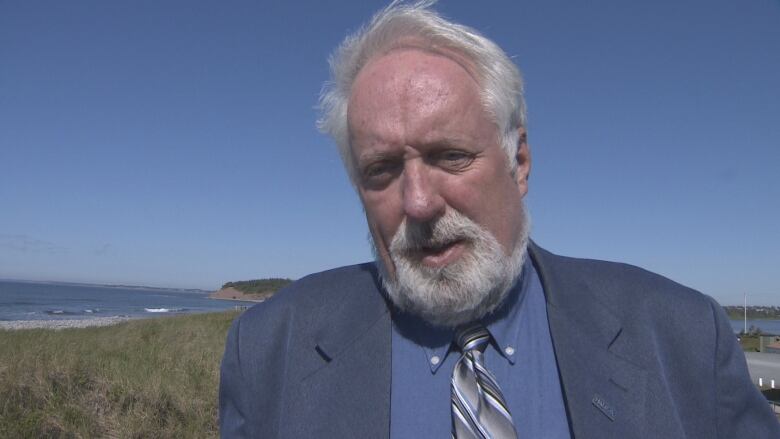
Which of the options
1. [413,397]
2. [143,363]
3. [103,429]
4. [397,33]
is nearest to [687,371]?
[413,397]

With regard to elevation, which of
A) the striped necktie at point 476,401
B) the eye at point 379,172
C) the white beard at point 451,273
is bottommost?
the striped necktie at point 476,401

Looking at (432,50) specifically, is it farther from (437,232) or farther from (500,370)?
(500,370)

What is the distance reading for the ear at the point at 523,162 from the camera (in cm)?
182

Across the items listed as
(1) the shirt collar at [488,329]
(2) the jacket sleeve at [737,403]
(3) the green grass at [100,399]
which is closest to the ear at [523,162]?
(1) the shirt collar at [488,329]

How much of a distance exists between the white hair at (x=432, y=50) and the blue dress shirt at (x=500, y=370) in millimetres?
458

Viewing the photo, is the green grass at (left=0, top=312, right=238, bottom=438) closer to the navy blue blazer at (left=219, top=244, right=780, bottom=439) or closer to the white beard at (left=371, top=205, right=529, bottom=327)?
the navy blue blazer at (left=219, top=244, right=780, bottom=439)

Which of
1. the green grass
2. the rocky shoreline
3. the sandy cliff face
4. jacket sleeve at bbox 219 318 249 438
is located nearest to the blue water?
the sandy cliff face

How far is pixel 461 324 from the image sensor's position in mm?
1663

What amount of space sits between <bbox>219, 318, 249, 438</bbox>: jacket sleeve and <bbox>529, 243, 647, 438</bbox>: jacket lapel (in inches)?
36.1

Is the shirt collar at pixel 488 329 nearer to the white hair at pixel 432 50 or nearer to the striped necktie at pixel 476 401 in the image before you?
the striped necktie at pixel 476 401

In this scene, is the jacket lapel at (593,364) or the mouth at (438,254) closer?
the jacket lapel at (593,364)

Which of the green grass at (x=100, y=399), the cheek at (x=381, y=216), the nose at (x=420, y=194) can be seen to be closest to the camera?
the nose at (x=420, y=194)

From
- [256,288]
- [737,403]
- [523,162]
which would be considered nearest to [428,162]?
[523,162]

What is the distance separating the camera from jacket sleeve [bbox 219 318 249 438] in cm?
167
